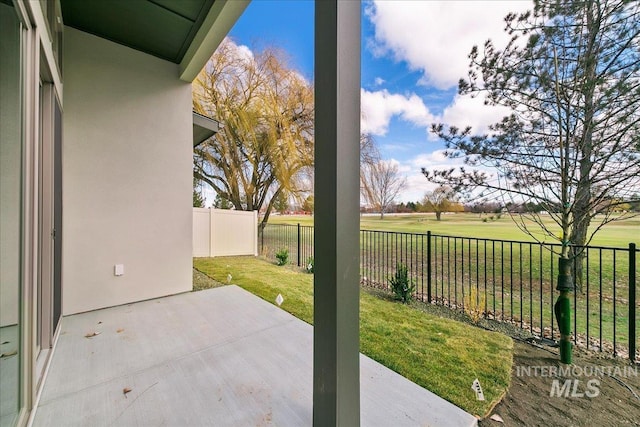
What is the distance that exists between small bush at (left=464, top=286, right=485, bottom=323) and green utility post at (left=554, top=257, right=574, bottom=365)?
2.28 ft

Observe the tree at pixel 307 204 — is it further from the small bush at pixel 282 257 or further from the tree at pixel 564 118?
the tree at pixel 564 118

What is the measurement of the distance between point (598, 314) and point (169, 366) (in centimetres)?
295

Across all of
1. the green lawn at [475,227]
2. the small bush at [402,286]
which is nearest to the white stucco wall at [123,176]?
the green lawn at [475,227]

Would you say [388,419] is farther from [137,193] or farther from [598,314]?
[137,193]

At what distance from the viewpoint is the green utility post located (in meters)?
1.69

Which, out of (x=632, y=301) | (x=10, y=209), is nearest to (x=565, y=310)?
(x=632, y=301)

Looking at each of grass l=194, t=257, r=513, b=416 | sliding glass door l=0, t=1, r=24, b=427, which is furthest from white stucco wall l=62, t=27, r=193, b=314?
sliding glass door l=0, t=1, r=24, b=427

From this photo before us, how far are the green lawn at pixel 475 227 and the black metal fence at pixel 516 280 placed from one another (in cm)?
8

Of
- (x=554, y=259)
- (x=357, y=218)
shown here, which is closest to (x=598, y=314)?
(x=554, y=259)

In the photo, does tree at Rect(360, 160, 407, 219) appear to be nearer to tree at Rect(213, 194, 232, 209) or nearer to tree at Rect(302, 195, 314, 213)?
tree at Rect(302, 195, 314, 213)

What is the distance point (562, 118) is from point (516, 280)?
139 cm

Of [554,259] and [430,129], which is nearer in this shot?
[554,259]

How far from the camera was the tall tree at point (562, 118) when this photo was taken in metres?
1.50

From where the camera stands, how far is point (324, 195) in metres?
0.99
